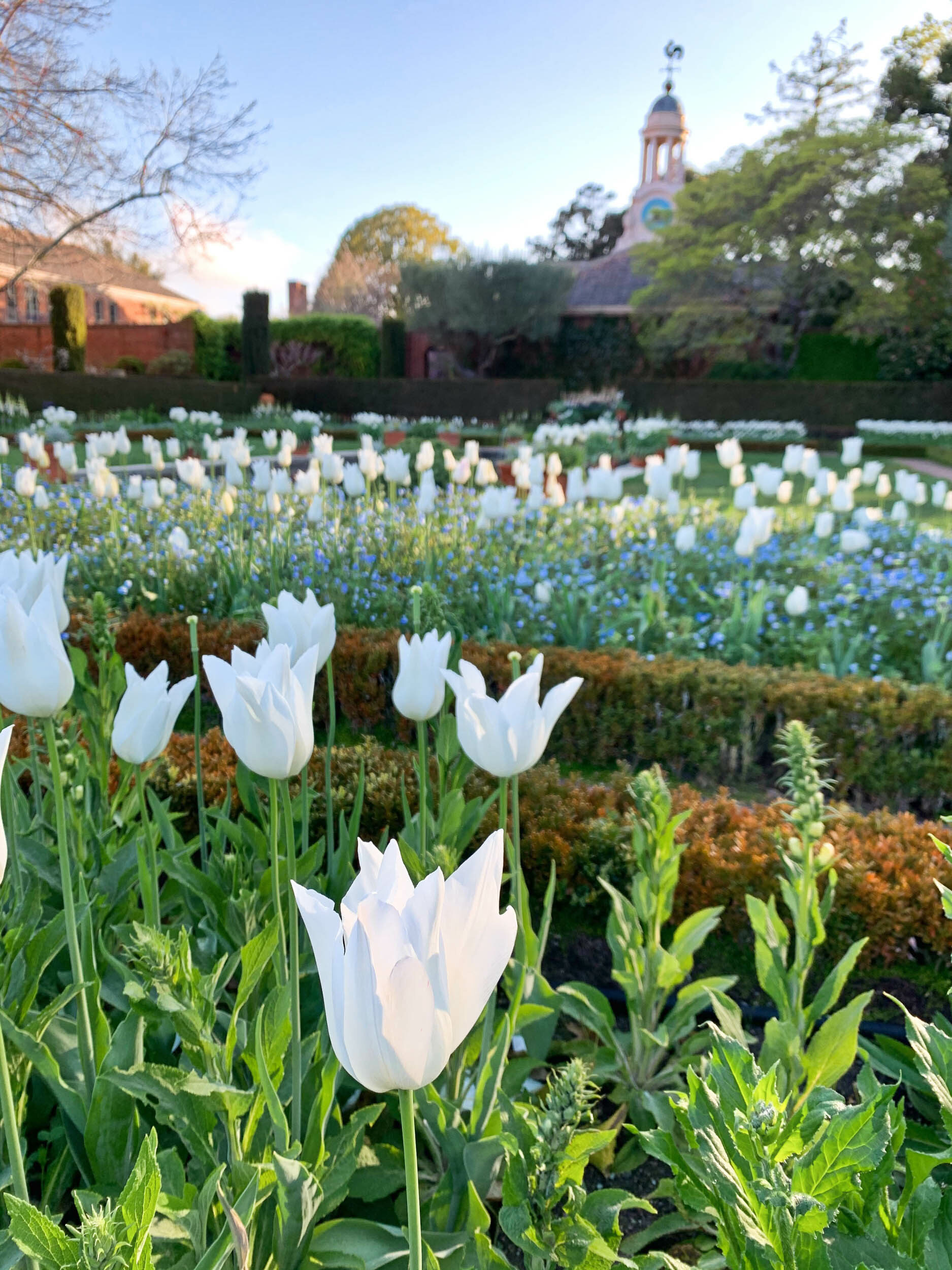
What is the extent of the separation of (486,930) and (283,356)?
32860mm

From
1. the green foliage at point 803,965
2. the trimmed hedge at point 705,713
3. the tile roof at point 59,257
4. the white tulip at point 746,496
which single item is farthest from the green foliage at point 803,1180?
the tile roof at point 59,257

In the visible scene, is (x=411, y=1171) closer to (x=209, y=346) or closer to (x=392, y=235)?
(x=209, y=346)

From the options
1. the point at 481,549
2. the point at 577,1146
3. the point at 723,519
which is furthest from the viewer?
the point at 723,519

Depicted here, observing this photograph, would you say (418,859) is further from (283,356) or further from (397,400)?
(283,356)

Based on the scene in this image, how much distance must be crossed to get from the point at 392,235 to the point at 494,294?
1132 inches

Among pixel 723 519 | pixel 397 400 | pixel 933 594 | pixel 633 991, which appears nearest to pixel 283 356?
pixel 397 400

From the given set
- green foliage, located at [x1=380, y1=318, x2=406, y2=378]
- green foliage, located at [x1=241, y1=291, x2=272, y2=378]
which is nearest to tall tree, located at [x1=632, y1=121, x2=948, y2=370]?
green foliage, located at [x1=380, y1=318, x2=406, y2=378]

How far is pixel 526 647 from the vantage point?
14.9 ft

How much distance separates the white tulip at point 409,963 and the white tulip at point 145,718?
787 millimetres

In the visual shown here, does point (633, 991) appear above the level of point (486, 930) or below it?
below

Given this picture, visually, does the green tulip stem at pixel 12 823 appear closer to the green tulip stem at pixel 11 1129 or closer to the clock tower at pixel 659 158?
the green tulip stem at pixel 11 1129

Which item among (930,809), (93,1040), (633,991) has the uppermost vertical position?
(93,1040)

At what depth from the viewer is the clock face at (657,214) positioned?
36.3m

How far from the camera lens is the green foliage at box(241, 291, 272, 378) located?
25.3 meters
